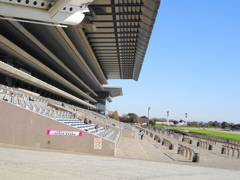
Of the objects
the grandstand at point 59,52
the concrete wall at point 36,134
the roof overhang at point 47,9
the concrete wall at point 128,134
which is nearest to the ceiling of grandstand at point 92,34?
the grandstand at point 59,52

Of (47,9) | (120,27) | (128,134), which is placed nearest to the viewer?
(47,9)

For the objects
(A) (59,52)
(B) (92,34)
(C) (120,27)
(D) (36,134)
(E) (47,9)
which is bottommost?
A: (D) (36,134)

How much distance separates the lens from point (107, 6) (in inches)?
1031

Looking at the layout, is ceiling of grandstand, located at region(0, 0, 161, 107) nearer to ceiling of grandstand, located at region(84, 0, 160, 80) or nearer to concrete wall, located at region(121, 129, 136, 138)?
ceiling of grandstand, located at region(84, 0, 160, 80)

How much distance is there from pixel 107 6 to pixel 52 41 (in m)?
11.9

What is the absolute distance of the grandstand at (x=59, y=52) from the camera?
6312 mm

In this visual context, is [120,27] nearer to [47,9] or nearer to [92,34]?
[92,34]

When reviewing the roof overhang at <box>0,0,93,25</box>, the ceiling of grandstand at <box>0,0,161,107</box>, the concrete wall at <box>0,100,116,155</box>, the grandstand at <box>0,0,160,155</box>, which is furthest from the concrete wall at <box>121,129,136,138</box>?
the roof overhang at <box>0,0,93,25</box>

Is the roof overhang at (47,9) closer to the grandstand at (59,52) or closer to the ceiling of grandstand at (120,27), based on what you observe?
the grandstand at (59,52)

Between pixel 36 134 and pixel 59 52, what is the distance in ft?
91.0

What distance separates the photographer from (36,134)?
14.9m

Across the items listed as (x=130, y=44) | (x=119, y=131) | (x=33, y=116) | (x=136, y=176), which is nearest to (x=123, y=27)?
(x=130, y=44)

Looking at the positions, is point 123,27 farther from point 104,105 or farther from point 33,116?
point 104,105

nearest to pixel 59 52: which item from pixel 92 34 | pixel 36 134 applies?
pixel 92 34
